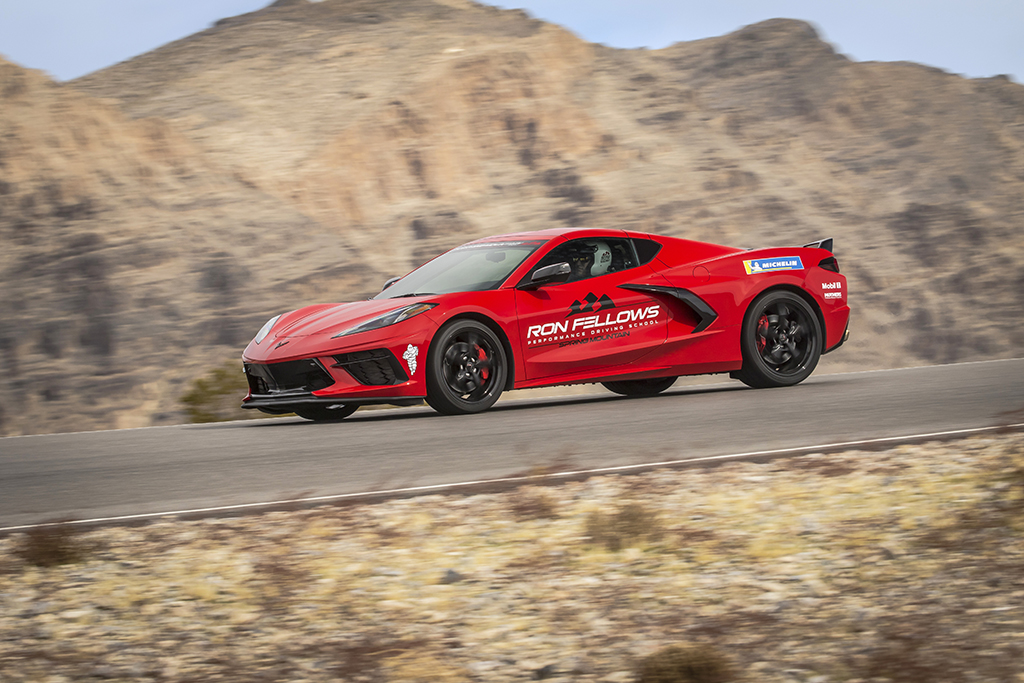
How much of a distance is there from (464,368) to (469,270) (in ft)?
3.56

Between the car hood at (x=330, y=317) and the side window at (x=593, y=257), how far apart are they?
4.25ft

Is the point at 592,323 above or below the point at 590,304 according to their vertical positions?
below

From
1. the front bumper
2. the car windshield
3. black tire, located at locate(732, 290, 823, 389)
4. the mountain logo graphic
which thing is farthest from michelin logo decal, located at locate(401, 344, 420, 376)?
black tire, located at locate(732, 290, 823, 389)

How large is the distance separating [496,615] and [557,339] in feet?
16.3

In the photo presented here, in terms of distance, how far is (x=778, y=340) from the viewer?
9.67m

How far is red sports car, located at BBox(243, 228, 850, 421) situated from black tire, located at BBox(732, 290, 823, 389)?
12 millimetres

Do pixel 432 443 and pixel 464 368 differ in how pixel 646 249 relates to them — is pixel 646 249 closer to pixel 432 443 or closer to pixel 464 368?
pixel 464 368

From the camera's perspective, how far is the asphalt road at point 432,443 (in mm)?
5445

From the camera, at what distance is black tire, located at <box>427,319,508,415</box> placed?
7.88 m

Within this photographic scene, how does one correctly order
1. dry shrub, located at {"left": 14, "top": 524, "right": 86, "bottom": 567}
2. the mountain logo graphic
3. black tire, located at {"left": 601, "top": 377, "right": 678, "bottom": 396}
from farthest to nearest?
black tire, located at {"left": 601, "top": 377, "right": 678, "bottom": 396}
the mountain logo graphic
dry shrub, located at {"left": 14, "top": 524, "right": 86, "bottom": 567}

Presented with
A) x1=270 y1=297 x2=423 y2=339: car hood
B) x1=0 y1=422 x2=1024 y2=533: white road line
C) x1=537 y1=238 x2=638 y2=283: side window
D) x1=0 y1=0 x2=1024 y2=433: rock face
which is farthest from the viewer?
x1=0 y1=0 x2=1024 y2=433: rock face

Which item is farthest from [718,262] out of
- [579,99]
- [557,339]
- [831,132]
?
[831,132]

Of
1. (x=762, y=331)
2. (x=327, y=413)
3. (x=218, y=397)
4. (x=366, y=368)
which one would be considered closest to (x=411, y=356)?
(x=366, y=368)

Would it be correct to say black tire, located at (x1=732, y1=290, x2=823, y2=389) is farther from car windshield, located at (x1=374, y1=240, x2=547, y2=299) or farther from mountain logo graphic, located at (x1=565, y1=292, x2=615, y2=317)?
car windshield, located at (x1=374, y1=240, x2=547, y2=299)
